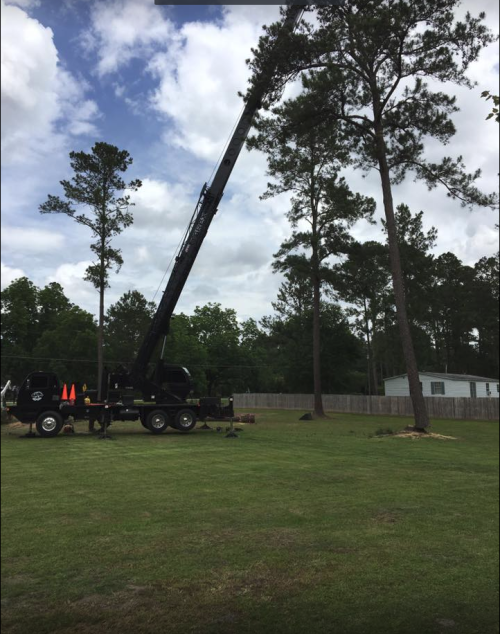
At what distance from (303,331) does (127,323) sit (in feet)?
120

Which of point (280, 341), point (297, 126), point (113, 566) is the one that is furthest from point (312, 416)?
point (113, 566)

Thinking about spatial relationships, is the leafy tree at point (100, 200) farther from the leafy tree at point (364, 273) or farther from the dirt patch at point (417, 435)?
the leafy tree at point (364, 273)

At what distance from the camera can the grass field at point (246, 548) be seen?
2410mm

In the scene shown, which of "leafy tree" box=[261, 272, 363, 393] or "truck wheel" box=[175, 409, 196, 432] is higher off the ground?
"leafy tree" box=[261, 272, 363, 393]

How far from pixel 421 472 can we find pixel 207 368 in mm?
5329

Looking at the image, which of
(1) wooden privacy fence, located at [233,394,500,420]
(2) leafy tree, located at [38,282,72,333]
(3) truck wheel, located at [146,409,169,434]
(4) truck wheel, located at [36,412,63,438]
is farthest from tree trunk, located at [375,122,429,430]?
(2) leafy tree, located at [38,282,72,333]

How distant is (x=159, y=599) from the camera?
8.73 ft

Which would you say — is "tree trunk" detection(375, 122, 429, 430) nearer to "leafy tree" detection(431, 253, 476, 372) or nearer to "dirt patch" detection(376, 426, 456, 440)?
"dirt patch" detection(376, 426, 456, 440)

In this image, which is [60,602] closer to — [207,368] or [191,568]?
[191,568]

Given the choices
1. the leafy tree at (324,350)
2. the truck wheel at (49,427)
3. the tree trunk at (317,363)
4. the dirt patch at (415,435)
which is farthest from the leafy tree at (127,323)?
the leafy tree at (324,350)

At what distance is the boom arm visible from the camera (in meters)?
3.26

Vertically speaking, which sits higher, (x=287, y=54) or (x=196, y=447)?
(x=287, y=54)

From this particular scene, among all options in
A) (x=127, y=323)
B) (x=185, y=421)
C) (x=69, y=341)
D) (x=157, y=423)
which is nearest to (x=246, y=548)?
(x=127, y=323)

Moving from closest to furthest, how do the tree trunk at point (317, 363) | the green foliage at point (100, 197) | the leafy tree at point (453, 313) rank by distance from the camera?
the green foliage at point (100, 197) < the leafy tree at point (453, 313) < the tree trunk at point (317, 363)
